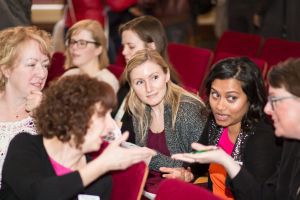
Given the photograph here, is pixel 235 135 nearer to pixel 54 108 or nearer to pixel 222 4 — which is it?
pixel 54 108

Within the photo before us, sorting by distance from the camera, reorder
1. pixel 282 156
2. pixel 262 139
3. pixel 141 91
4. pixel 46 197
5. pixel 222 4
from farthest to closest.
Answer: pixel 222 4 < pixel 141 91 < pixel 262 139 < pixel 282 156 < pixel 46 197

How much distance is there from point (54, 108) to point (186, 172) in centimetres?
109

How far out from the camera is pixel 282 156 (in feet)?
8.25

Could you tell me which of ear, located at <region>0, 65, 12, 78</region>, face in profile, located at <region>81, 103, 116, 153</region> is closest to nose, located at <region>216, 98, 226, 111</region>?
face in profile, located at <region>81, 103, 116, 153</region>

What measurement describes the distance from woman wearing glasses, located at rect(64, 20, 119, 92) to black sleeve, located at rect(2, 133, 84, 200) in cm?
224

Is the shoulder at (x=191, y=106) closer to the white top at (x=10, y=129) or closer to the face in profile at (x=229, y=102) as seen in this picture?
the face in profile at (x=229, y=102)

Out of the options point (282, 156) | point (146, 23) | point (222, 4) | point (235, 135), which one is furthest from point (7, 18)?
point (222, 4)

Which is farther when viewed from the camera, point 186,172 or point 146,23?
point 146,23

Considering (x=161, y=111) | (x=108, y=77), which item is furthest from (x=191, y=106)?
(x=108, y=77)

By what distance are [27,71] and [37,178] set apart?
855mm

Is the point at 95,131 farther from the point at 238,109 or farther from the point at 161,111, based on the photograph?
the point at 161,111

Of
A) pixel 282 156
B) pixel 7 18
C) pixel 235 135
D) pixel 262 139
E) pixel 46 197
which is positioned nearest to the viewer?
pixel 46 197

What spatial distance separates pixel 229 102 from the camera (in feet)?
9.53

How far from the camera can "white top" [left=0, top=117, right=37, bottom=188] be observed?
2.80 meters
